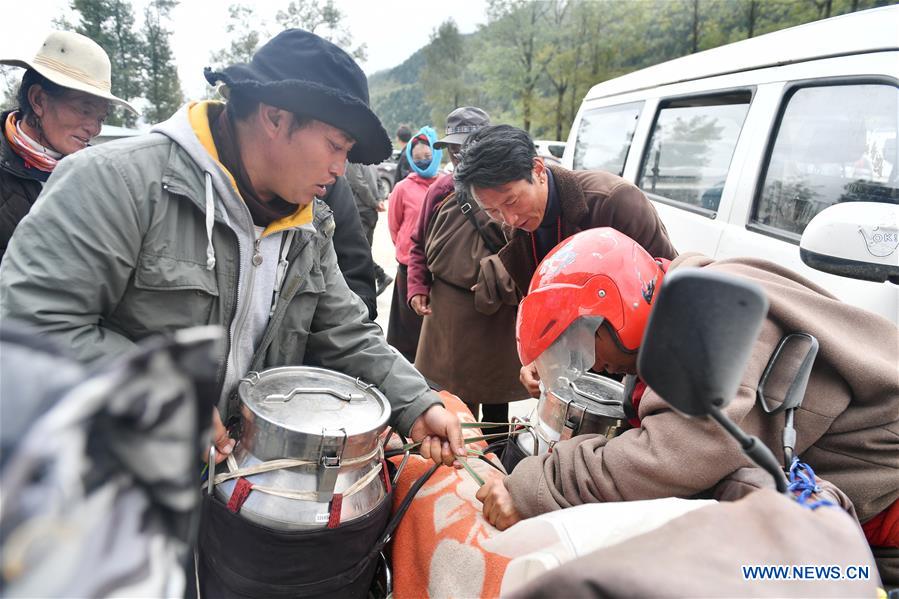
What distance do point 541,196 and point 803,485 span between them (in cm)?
185

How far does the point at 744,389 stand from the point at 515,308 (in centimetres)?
222

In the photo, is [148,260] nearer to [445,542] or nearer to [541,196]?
[445,542]

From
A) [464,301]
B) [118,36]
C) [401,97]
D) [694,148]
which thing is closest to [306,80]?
[464,301]

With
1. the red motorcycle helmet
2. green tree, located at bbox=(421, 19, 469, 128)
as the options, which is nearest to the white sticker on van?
the red motorcycle helmet

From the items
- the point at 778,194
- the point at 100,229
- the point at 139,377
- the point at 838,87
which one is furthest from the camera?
the point at 778,194

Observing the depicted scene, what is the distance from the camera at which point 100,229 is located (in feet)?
4.49

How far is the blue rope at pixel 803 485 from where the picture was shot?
3.28 feet

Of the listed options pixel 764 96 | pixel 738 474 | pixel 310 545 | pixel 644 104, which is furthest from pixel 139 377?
pixel 644 104

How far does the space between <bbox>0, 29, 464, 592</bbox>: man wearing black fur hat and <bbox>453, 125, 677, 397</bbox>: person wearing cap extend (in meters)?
0.86

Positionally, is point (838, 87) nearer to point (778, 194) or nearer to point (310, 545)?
point (778, 194)

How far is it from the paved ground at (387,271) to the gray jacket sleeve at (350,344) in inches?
75.7

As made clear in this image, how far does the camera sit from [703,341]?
0.86 meters

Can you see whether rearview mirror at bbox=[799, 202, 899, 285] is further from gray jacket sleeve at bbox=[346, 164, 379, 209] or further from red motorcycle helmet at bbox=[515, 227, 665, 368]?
gray jacket sleeve at bbox=[346, 164, 379, 209]

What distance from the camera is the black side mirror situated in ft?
2.71
